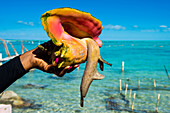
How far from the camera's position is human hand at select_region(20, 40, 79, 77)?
4.08ft

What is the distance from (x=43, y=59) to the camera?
1302 millimetres

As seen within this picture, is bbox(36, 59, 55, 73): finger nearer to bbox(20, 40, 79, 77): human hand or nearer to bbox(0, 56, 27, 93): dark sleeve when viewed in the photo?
bbox(20, 40, 79, 77): human hand

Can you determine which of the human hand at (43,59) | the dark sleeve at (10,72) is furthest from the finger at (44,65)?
the dark sleeve at (10,72)

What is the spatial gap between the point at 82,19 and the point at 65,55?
27 cm

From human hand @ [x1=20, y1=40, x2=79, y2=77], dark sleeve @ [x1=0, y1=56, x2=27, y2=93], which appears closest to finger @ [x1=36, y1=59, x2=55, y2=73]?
human hand @ [x1=20, y1=40, x2=79, y2=77]

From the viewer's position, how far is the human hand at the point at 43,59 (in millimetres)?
1243

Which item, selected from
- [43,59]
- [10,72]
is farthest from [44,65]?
[10,72]

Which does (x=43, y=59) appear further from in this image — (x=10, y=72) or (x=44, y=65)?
(x=10, y=72)

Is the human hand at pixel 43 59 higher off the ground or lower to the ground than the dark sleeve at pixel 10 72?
higher

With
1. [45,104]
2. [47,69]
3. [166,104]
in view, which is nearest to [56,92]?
[45,104]

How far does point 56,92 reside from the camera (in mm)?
20125

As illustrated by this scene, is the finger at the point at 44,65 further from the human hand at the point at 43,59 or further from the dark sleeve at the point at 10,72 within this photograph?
the dark sleeve at the point at 10,72

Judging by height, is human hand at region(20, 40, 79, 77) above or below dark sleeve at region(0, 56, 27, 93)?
above

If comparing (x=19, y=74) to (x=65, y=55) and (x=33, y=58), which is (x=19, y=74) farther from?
(x=65, y=55)
